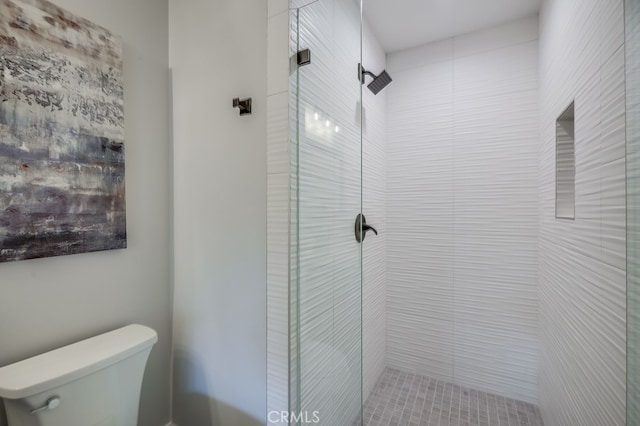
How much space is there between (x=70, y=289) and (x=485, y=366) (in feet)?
7.57

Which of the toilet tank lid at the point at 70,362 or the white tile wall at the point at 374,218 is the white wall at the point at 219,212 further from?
the white tile wall at the point at 374,218

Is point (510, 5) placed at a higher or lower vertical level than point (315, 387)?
higher

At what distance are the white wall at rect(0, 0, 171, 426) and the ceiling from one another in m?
1.24

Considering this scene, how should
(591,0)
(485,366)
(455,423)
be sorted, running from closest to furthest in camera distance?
1. (591,0)
2. (455,423)
3. (485,366)

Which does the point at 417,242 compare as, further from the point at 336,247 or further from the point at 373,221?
the point at 336,247

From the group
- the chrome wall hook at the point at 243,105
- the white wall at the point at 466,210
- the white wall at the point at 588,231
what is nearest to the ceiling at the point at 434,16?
the white wall at the point at 466,210

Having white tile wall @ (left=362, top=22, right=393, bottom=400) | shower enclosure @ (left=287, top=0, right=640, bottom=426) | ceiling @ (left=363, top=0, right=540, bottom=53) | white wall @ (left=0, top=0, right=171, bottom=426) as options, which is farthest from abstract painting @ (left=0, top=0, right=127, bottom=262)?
ceiling @ (left=363, top=0, right=540, bottom=53)

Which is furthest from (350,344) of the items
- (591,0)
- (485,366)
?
(591,0)

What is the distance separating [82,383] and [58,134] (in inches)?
33.5

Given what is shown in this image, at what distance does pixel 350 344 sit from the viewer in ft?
3.99

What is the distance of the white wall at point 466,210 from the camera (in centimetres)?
170

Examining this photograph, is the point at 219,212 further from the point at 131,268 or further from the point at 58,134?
the point at 58,134

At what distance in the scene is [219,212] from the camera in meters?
1.20

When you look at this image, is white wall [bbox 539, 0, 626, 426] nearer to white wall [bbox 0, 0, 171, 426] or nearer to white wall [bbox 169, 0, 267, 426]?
white wall [bbox 169, 0, 267, 426]
